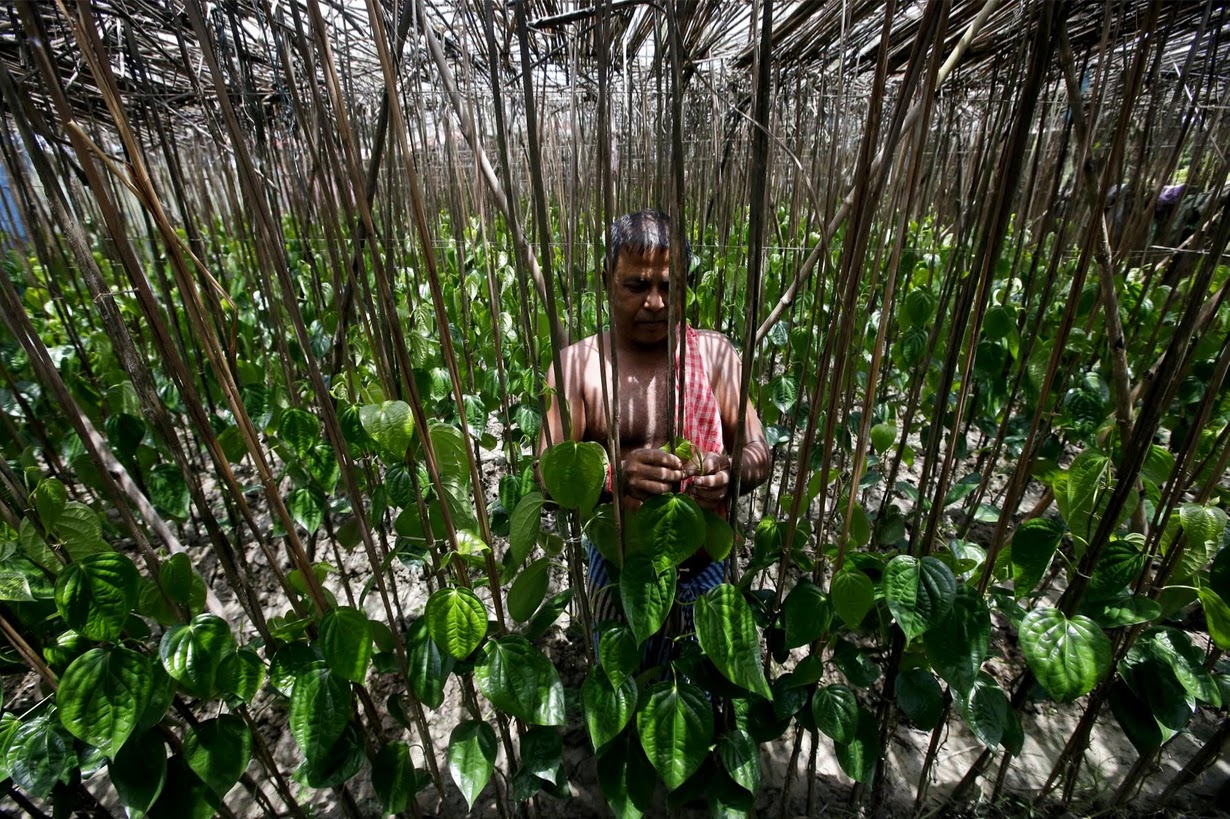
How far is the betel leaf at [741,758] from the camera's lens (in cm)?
83

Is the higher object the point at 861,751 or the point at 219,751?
the point at 219,751

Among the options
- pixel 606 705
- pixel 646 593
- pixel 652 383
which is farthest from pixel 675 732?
pixel 652 383

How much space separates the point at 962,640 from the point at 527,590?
56cm

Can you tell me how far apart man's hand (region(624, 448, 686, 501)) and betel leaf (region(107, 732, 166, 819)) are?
666mm

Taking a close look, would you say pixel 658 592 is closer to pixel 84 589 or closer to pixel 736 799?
pixel 736 799

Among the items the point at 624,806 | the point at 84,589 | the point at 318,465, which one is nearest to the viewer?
the point at 84,589

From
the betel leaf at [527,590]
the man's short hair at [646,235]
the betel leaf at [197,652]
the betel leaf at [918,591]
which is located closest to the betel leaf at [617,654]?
the betel leaf at [527,590]

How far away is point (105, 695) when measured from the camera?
0.62m

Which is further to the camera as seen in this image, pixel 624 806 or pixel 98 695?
pixel 624 806

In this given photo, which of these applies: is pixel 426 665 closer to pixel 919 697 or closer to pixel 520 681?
pixel 520 681

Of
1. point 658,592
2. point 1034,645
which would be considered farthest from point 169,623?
point 1034,645

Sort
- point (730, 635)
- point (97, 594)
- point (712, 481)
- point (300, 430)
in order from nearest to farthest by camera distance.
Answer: point (97, 594)
point (730, 635)
point (712, 481)
point (300, 430)

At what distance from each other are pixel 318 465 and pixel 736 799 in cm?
85

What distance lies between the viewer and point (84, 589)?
23.1 inches
